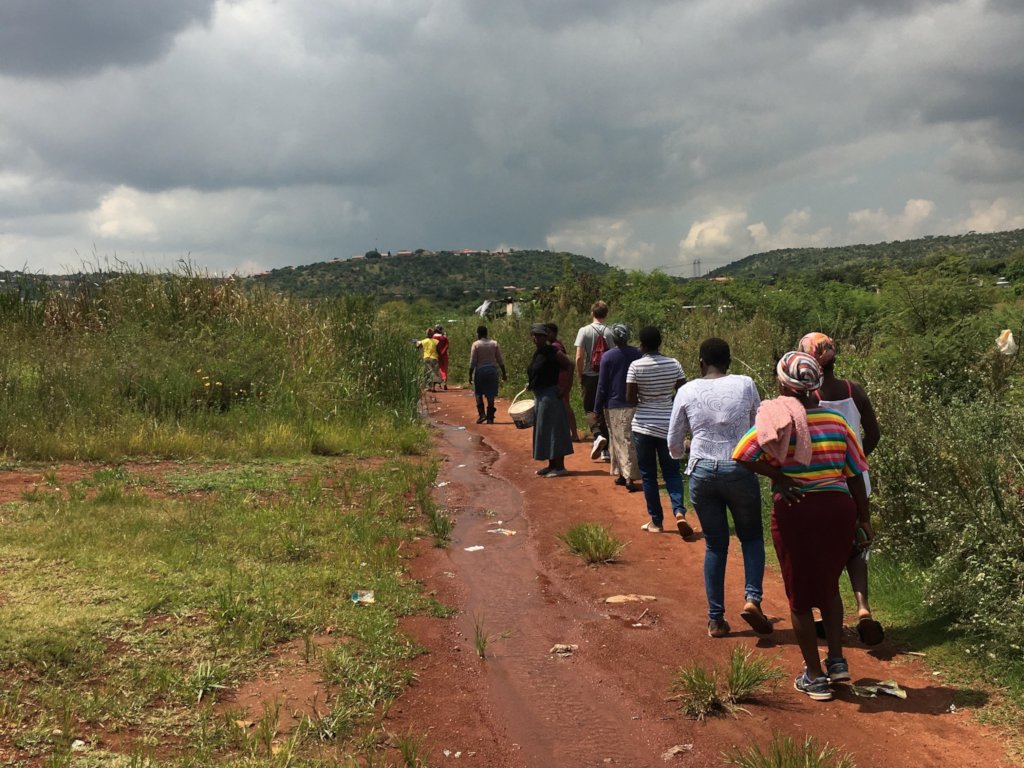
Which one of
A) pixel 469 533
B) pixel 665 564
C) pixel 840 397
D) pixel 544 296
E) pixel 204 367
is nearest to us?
pixel 840 397

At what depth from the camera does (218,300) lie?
51.8 ft

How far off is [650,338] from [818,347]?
9.94 feet

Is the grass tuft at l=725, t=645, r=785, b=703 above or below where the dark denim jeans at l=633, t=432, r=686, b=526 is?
below

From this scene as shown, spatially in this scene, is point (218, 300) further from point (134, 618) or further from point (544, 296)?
point (544, 296)

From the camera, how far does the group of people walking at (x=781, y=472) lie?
13.9ft

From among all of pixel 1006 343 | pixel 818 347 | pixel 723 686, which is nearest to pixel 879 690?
pixel 723 686

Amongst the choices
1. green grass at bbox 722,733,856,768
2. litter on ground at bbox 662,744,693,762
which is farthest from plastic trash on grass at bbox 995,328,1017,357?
litter on ground at bbox 662,744,693,762

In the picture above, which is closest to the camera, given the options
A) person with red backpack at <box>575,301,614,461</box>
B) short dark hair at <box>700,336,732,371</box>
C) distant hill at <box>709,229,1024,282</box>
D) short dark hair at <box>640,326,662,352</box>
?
short dark hair at <box>700,336,732,371</box>

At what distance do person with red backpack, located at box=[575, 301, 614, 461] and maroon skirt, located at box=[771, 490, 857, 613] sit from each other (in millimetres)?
6457

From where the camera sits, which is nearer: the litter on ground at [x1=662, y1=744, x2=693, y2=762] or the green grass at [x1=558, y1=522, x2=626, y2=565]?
the litter on ground at [x1=662, y1=744, x2=693, y2=762]

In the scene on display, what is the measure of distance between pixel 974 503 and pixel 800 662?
1489mm

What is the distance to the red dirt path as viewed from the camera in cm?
397

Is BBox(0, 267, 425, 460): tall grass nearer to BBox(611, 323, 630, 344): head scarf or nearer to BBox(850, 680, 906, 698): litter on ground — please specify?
BBox(611, 323, 630, 344): head scarf

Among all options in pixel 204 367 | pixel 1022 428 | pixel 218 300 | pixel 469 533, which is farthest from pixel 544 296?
pixel 1022 428
